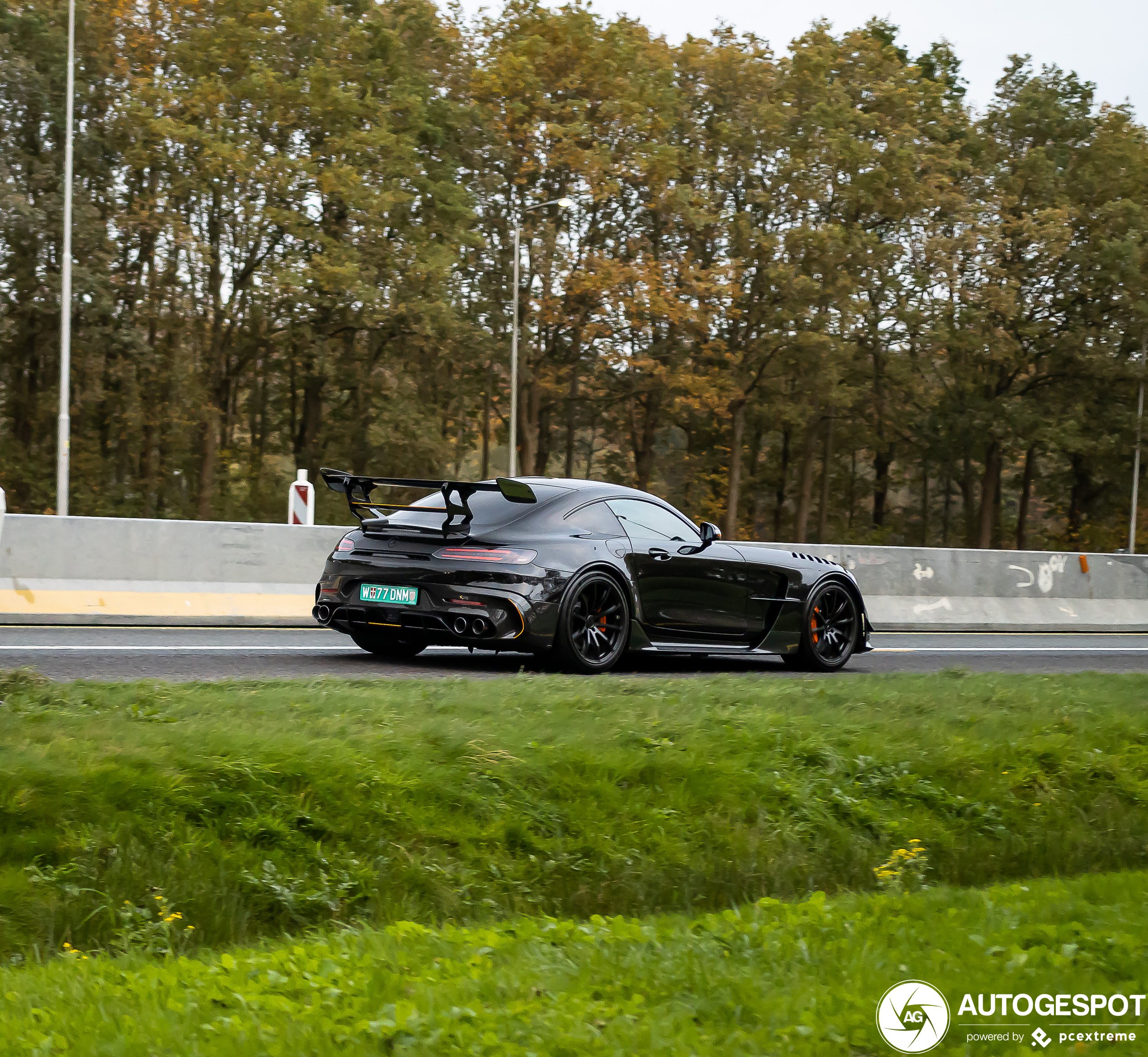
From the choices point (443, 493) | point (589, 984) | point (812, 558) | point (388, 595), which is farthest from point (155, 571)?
point (589, 984)

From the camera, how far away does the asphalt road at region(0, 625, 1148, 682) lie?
9.08m

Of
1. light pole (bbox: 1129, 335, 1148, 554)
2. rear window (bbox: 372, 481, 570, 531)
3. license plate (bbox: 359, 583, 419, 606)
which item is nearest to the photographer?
license plate (bbox: 359, 583, 419, 606)

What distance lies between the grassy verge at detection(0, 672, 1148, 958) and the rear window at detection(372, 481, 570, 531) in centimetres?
166

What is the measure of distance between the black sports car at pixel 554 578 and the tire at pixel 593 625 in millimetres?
10

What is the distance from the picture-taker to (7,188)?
32094mm

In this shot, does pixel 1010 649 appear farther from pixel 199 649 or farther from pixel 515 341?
pixel 515 341

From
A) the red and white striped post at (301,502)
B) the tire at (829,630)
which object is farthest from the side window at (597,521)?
the red and white striped post at (301,502)

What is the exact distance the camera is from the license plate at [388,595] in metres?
9.25

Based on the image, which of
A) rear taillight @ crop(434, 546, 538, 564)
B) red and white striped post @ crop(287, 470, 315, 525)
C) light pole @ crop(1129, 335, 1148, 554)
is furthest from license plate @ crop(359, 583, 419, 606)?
light pole @ crop(1129, 335, 1148, 554)

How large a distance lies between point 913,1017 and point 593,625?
6.37 meters

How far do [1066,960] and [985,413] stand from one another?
147ft

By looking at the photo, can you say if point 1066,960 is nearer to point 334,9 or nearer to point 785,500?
point 334,9

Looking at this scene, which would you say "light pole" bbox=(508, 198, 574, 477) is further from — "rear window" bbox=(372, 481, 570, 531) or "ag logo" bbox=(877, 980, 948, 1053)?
"ag logo" bbox=(877, 980, 948, 1053)

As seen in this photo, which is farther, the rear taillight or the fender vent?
the fender vent
